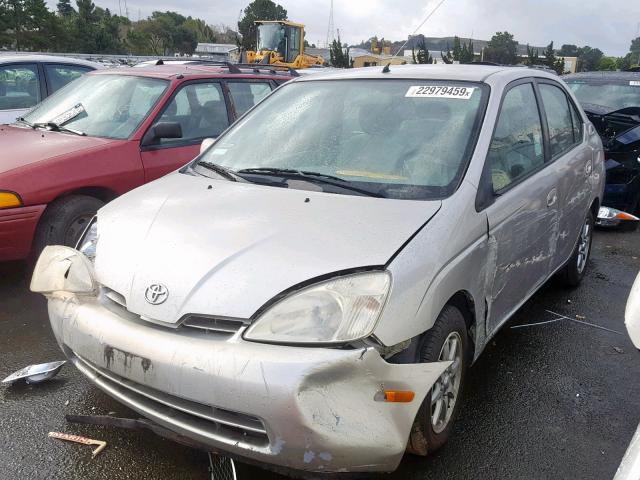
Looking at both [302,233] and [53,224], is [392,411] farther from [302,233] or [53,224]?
[53,224]

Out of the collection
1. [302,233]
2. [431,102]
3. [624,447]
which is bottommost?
[624,447]

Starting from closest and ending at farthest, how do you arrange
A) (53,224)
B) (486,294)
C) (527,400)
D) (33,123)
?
1. (486,294)
2. (527,400)
3. (53,224)
4. (33,123)

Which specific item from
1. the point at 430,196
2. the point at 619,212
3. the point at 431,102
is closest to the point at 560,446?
the point at 430,196

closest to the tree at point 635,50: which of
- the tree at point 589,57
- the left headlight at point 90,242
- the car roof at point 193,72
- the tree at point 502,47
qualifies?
the tree at point 589,57

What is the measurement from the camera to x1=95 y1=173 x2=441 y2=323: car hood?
2188mm

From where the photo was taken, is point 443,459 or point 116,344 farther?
point 443,459

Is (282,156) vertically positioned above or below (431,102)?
below

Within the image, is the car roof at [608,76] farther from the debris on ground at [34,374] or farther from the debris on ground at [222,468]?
the debris on ground at [34,374]

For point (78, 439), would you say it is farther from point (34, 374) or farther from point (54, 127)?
point (54, 127)

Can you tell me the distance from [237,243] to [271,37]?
23.7m

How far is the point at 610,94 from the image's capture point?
24.8 feet

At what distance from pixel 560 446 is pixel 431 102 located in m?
1.83

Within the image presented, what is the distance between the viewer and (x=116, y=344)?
226 cm

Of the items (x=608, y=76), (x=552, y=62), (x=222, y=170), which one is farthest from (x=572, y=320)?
(x=552, y=62)
